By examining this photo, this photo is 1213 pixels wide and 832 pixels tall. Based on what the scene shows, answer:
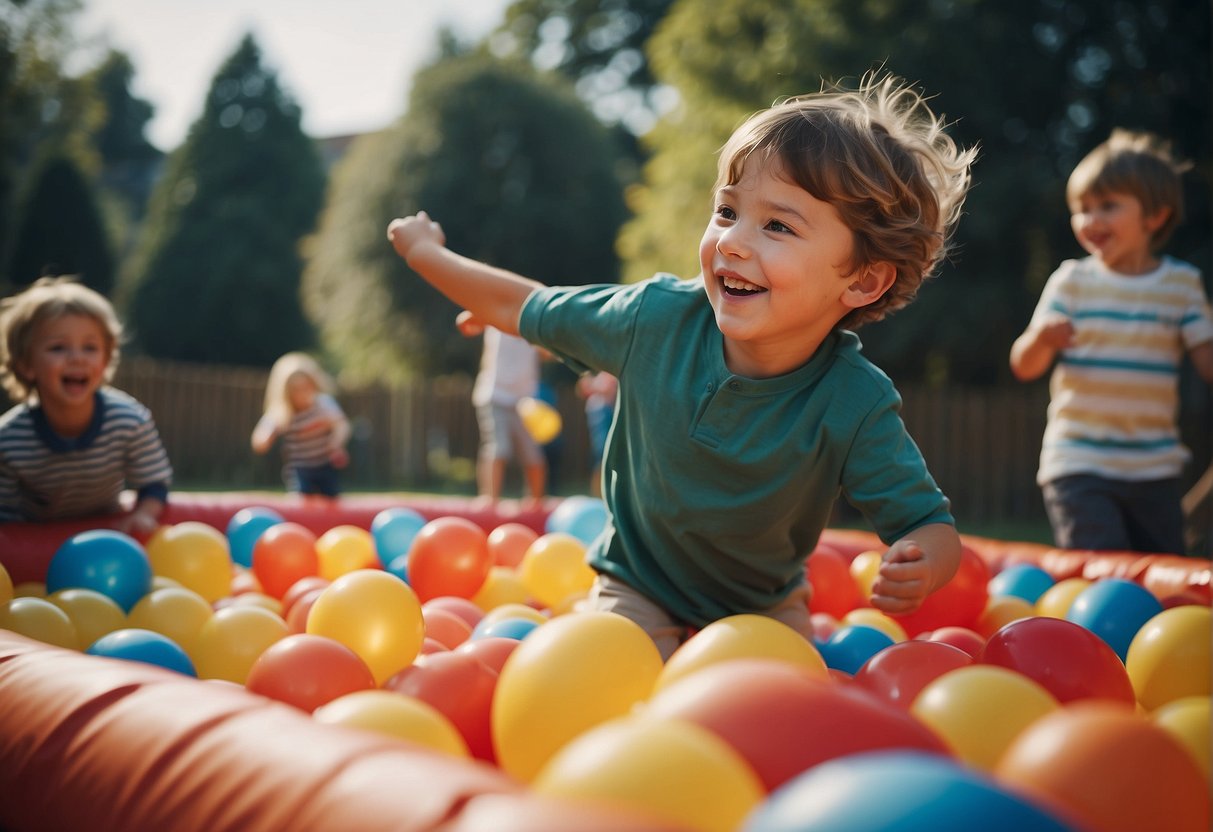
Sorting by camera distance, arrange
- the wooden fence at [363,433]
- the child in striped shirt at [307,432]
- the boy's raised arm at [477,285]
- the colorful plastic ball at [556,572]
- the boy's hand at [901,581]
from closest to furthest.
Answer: the boy's hand at [901,581] < the boy's raised arm at [477,285] < the colorful plastic ball at [556,572] < the child in striped shirt at [307,432] < the wooden fence at [363,433]

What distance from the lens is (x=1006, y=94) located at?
28.9ft

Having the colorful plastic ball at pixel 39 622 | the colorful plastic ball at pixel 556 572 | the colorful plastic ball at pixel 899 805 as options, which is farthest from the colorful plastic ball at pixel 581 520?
the colorful plastic ball at pixel 899 805

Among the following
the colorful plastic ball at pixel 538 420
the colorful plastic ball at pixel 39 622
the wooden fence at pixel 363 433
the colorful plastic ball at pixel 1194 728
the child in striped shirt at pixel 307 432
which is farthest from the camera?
the wooden fence at pixel 363 433

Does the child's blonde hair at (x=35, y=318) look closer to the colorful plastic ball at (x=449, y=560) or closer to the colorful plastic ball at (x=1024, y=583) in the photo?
the colorful plastic ball at (x=449, y=560)

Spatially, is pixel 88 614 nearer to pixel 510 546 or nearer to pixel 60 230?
pixel 510 546

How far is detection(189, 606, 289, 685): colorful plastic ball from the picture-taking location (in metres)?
2.27

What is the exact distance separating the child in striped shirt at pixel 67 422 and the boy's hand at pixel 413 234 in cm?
135

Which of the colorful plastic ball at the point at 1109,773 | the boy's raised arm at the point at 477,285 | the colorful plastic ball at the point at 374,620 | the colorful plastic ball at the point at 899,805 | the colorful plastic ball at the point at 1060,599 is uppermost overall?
the boy's raised arm at the point at 477,285

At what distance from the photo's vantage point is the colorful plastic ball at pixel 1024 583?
3266 mm

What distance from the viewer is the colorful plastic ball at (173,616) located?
8.32ft

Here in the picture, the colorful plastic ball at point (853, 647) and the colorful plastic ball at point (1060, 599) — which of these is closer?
the colorful plastic ball at point (853, 647)

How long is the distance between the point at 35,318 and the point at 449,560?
4.91 feet

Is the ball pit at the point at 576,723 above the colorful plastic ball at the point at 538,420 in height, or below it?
above

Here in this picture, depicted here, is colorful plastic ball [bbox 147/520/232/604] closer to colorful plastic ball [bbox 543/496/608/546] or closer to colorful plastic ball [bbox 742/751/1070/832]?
colorful plastic ball [bbox 543/496/608/546]
